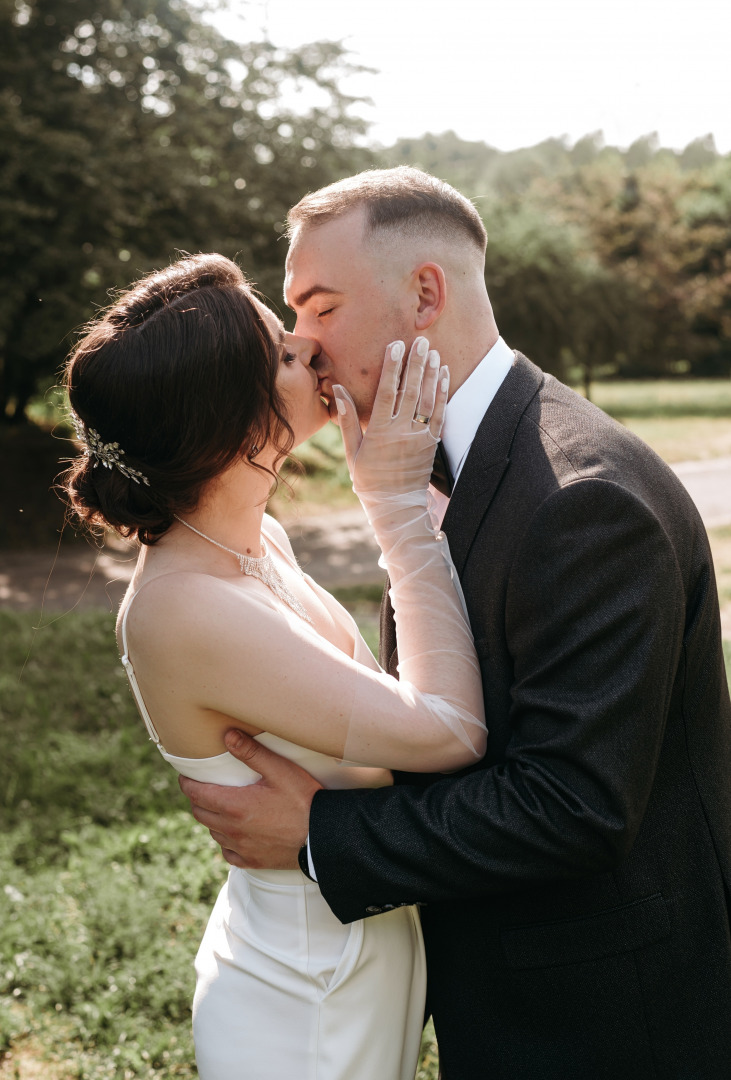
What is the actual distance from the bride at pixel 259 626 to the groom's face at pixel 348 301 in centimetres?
8

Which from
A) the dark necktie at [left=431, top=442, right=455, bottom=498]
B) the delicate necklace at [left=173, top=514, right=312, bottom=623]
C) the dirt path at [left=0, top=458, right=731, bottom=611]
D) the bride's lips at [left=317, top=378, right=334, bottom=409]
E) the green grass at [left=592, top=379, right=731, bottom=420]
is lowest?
the green grass at [left=592, top=379, right=731, bottom=420]

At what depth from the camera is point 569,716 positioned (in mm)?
1752

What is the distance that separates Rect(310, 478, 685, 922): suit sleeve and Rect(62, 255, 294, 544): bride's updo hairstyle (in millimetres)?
773

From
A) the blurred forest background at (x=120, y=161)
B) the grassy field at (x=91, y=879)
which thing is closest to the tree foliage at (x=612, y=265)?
the blurred forest background at (x=120, y=161)

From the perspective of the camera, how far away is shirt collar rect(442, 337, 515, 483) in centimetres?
227

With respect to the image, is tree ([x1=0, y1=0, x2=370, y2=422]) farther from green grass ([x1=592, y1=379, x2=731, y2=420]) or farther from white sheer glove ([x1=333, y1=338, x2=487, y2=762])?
green grass ([x1=592, y1=379, x2=731, y2=420])

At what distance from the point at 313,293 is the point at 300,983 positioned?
178 centimetres

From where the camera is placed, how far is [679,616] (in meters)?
1.87

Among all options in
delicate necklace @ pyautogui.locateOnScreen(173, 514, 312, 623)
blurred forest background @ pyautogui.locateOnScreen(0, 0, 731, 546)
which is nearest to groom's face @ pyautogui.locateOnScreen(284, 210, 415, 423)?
delicate necklace @ pyautogui.locateOnScreen(173, 514, 312, 623)

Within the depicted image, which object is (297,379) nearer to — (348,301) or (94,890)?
(348,301)

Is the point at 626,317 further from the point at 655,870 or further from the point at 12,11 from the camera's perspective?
the point at 655,870

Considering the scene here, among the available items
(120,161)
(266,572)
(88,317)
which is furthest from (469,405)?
(120,161)

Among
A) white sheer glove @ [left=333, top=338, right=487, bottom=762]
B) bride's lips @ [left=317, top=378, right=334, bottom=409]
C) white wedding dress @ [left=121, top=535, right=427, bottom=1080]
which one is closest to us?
white sheer glove @ [left=333, top=338, right=487, bottom=762]

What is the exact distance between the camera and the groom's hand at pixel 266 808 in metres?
2.16
